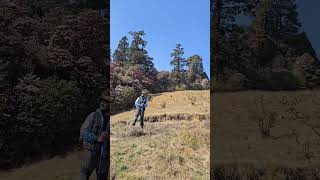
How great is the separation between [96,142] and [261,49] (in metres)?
4.22

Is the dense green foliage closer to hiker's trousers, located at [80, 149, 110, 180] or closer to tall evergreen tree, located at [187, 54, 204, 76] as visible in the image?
Answer: hiker's trousers, located at [80, 149, 110, 180]

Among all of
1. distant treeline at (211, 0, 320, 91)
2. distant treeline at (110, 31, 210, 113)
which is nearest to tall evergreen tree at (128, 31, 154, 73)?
distant treeline at (110, 31, 210, 113)

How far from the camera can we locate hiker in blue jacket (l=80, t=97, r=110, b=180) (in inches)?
302

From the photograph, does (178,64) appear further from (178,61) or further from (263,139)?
(263,139)

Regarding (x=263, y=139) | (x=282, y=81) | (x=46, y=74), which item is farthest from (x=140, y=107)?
(x=282, y=81)

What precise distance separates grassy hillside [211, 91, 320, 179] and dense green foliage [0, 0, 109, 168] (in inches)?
104

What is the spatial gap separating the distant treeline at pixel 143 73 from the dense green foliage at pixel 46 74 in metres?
3.05

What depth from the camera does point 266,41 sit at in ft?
33.2

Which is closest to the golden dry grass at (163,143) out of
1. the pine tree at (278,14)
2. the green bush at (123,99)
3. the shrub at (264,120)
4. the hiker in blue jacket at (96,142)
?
the green bush at (123,99)

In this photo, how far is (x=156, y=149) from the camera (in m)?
11.2

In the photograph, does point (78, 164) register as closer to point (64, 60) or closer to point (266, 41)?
point (64, 60)

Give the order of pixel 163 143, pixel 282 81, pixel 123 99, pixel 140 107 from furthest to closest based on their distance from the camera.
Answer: pixel 123 99
pixel 140 107
pixel 163 143
pixel 282 81

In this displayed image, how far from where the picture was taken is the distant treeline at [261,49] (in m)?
9.77

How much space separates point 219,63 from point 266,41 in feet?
3.56
